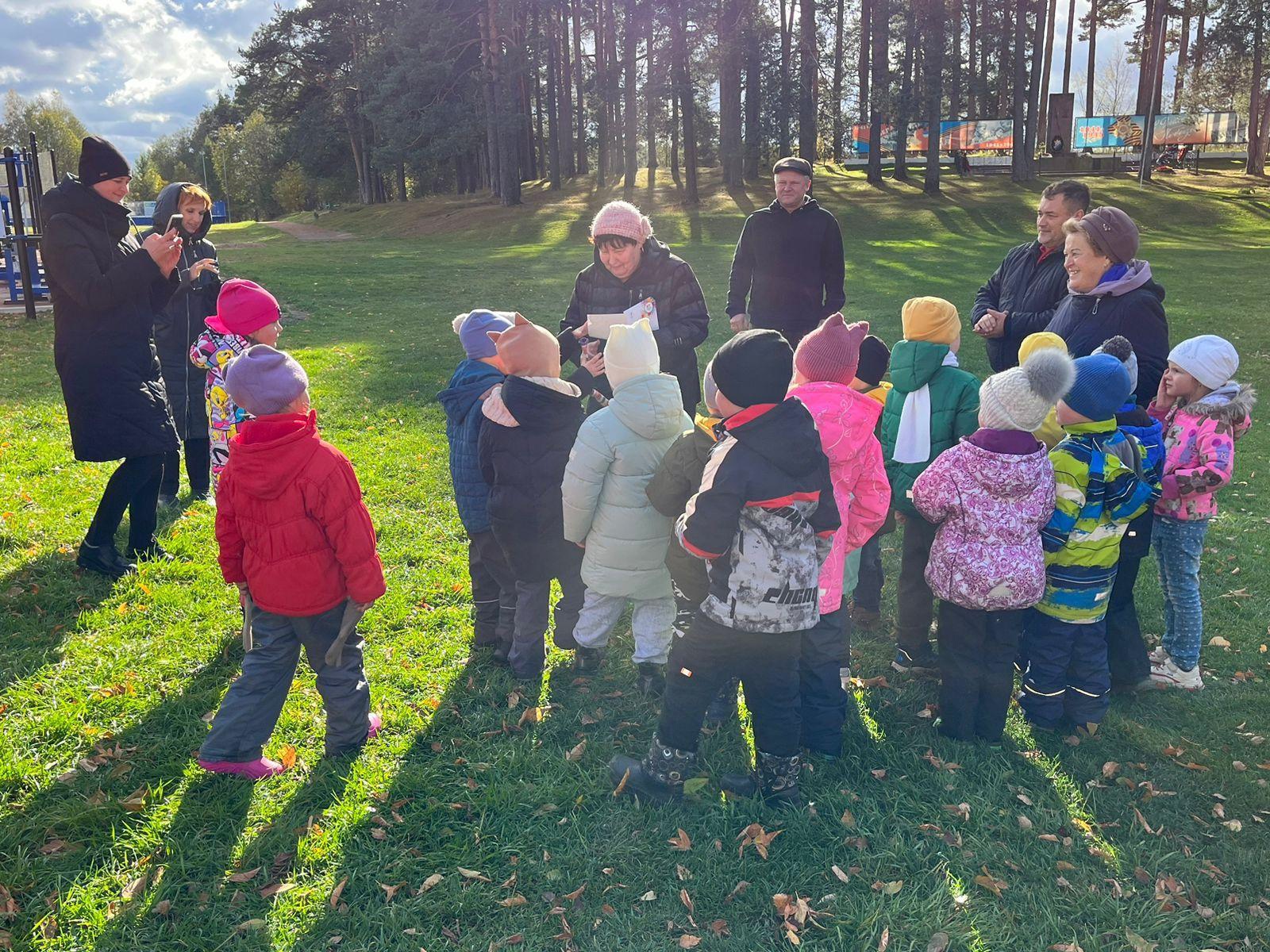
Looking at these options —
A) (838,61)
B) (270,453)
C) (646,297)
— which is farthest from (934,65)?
(270,453)

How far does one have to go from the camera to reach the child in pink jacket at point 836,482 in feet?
11.9

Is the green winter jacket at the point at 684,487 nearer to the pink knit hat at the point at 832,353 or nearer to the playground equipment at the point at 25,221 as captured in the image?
the pink knit hat at the point at 832,353

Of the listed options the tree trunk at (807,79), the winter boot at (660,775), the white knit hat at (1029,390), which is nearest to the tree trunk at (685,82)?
the tree trunk at (807,79)

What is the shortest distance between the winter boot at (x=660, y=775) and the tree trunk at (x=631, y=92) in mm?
33921

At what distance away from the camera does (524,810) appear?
348cm

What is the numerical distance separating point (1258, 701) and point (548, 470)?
11.9 ft

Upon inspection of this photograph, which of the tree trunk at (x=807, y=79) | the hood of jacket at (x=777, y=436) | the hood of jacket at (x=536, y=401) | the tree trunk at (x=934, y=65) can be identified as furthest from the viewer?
the tree trunk at (x=807, y=79)

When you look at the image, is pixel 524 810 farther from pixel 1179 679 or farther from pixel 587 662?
pixel 1179 679

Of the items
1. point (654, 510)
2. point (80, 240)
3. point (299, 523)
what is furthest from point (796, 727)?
point (80, 240)

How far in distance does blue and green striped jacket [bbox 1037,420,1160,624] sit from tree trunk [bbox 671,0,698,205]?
31.2m

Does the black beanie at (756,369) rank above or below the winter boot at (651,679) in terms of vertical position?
above

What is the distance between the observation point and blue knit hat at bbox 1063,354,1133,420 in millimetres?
3568

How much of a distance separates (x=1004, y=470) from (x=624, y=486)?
158 centimetres

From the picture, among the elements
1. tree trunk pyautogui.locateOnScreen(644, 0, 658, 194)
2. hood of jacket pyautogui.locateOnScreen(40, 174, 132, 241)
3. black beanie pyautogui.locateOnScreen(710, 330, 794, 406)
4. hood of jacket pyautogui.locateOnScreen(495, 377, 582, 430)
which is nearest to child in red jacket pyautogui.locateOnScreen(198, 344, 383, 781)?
hood of jacket pyautogui.locateOnScreen(495, 377, 582, 430)
